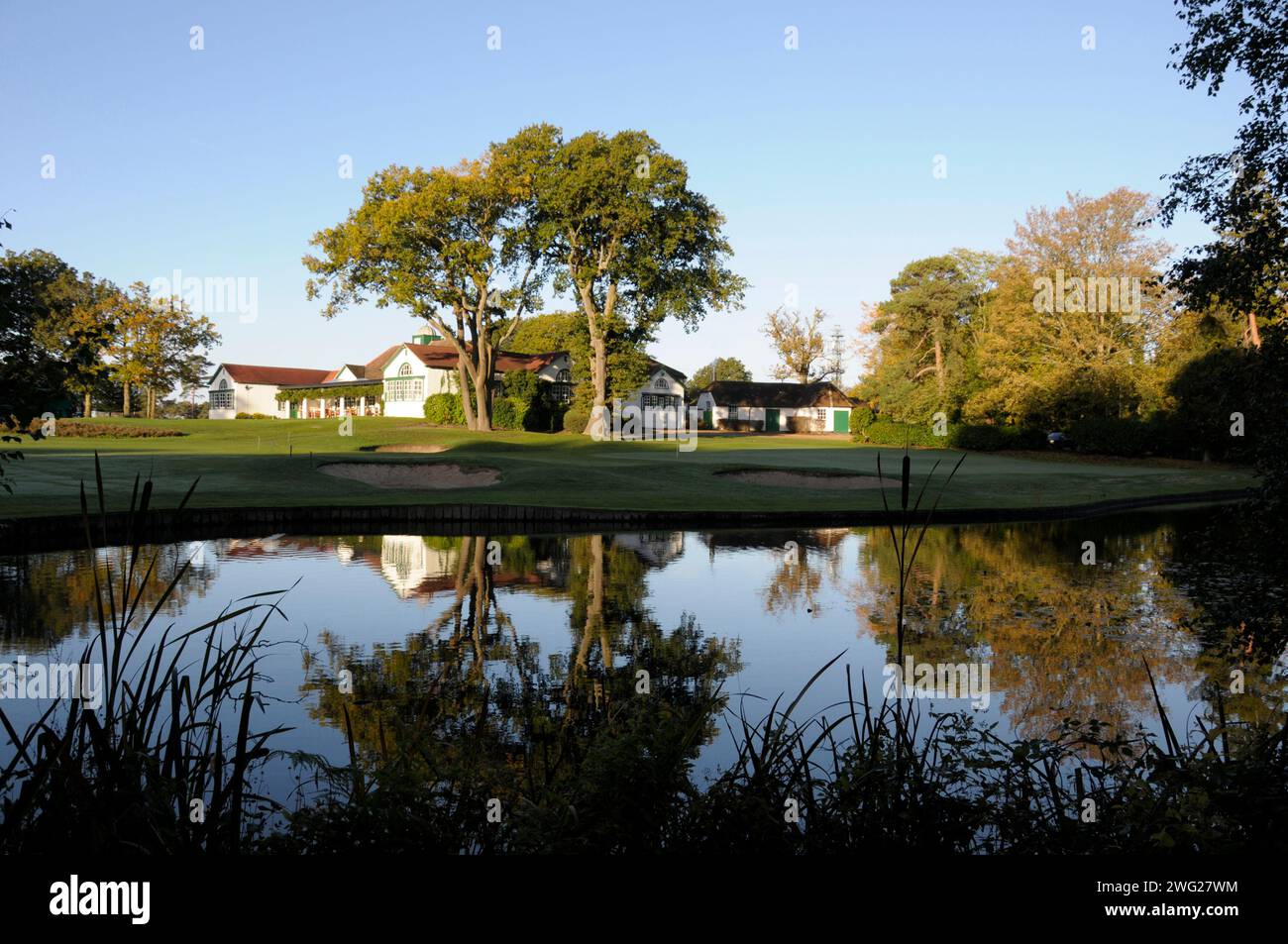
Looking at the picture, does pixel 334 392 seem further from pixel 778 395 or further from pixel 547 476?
pixel 547 476

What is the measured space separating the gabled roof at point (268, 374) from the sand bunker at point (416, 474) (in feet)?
227

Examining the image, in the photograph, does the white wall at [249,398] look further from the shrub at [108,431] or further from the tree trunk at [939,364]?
the tree trunk at [939,364]

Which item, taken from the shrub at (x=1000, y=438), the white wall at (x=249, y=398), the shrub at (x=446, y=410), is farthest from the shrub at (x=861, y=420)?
the white wall at (x=249, y=398)

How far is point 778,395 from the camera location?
316 ft

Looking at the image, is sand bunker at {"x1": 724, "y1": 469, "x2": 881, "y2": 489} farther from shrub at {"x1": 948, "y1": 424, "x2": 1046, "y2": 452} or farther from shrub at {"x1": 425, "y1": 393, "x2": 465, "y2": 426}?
shrub at {"x1": 425, "y1": 393, "x2": 465, "y2": 426}

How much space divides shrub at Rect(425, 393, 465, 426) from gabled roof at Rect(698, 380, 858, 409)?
36.9m

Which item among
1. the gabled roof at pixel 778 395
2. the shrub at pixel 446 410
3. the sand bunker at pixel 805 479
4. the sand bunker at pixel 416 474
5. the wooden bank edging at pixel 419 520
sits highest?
the gabled roof at pixel 778 395

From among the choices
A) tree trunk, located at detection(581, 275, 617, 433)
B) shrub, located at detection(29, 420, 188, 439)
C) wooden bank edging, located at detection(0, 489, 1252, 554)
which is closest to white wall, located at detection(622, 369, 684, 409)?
tree trunk, located at detection(581, 275, 617, 433)

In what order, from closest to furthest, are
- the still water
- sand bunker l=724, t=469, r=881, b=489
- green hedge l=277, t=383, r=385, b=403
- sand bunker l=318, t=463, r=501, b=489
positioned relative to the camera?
the still water
sand bunker l=318, t=463, r=501, b=489
sand bunker l=724, t=469, r=881, b=489
green hedge l=277, t=383, r=385, b=403

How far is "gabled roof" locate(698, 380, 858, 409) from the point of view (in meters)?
94.9

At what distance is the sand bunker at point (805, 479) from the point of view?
33281 millimetres
